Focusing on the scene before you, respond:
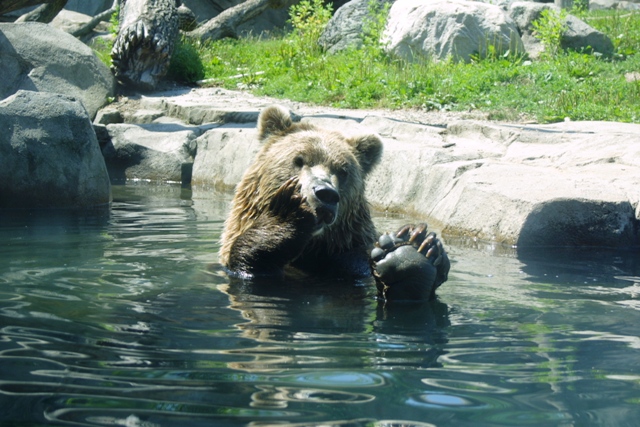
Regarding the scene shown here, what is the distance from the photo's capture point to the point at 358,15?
1655cm

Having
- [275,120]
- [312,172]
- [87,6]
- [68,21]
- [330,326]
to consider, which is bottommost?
[330,326]

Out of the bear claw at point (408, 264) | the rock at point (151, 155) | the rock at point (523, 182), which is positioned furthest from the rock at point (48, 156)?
the bear claw at point (408, 264)

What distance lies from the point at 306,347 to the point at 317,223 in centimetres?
125

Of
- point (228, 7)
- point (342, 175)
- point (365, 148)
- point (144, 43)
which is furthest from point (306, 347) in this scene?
point (228, 7)

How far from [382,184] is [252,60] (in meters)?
7.89

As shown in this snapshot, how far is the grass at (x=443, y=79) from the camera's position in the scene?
36.4ft

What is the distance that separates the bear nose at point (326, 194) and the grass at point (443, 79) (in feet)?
22.3

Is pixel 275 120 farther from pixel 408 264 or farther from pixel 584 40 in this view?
pixel 584 40

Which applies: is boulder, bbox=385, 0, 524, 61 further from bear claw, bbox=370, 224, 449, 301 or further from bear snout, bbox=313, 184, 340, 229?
bear claw, bbox=370, 224, 449, 301

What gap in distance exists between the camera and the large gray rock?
1191cm

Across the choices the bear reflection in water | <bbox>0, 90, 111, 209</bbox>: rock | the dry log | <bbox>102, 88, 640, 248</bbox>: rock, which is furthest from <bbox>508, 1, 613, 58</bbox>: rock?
the bear reflection in water

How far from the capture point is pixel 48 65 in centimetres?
1217

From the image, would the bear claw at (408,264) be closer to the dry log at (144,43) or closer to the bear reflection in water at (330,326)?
the bear reflection in water at (330,326)

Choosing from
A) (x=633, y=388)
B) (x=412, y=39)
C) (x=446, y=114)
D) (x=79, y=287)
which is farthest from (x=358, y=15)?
(x=633, y=388)
